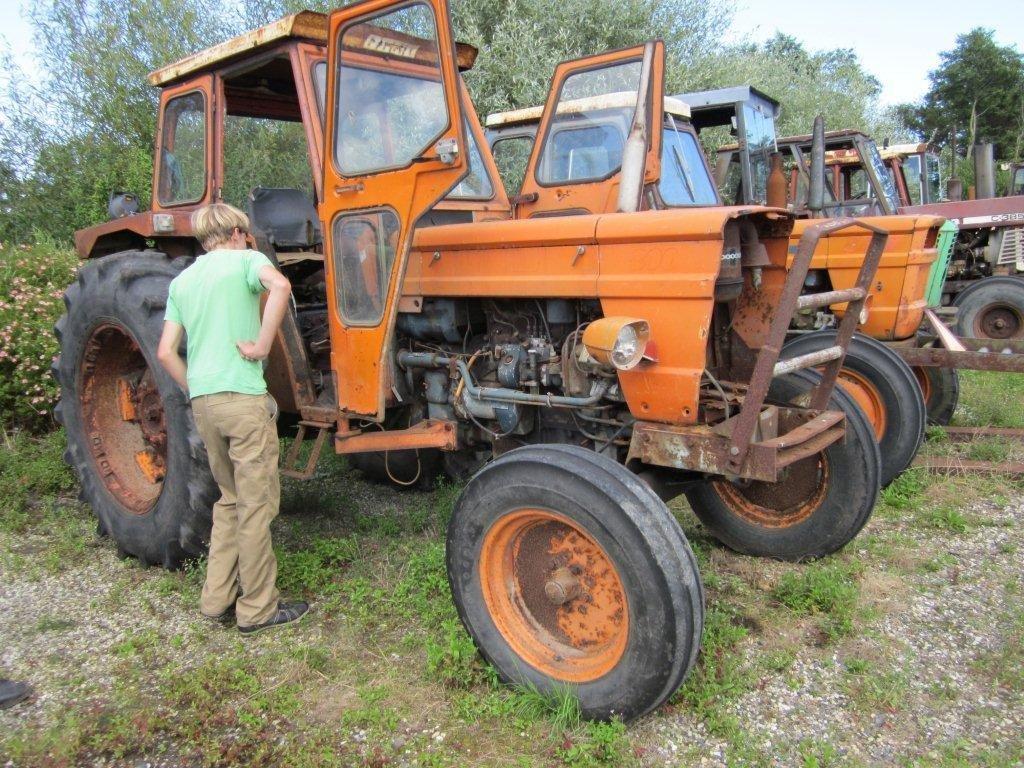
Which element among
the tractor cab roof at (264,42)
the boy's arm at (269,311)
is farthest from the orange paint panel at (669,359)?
the tractor cab roof at (264,42)

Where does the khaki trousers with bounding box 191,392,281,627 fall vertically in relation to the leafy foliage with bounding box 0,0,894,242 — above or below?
below

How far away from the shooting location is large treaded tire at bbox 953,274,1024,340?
8.89 metres

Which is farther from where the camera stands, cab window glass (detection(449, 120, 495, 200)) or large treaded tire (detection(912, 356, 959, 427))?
large treaded tire (detection(912, 356, 959, 427))

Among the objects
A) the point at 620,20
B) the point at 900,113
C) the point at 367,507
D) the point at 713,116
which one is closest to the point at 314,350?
the point at 367,507

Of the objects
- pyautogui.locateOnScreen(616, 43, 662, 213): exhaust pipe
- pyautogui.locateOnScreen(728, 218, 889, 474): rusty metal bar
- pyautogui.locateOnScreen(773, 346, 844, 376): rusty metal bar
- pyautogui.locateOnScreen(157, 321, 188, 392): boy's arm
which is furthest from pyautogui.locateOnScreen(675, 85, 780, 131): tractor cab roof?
pyautogui.locateOnScreen(157, 321, 188, 392): boy's arm

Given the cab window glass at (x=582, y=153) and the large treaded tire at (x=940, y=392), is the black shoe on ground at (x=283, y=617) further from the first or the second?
the large treaded tire at (x=940, y=392)

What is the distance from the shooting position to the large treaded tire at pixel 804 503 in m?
3.60

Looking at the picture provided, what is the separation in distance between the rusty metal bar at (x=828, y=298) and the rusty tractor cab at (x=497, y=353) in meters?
0.01

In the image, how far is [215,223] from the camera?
3100mm

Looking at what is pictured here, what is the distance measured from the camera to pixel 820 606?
10.8 feet

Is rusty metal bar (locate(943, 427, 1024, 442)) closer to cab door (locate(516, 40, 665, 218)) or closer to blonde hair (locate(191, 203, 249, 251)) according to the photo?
cab door (locate(516, 40, 665, 218))

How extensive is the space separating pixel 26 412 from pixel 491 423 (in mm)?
3926

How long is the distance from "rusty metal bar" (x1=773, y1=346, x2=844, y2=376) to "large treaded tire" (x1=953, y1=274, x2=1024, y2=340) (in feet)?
22.1

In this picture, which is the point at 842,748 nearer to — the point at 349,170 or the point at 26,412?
the point at 349,170
